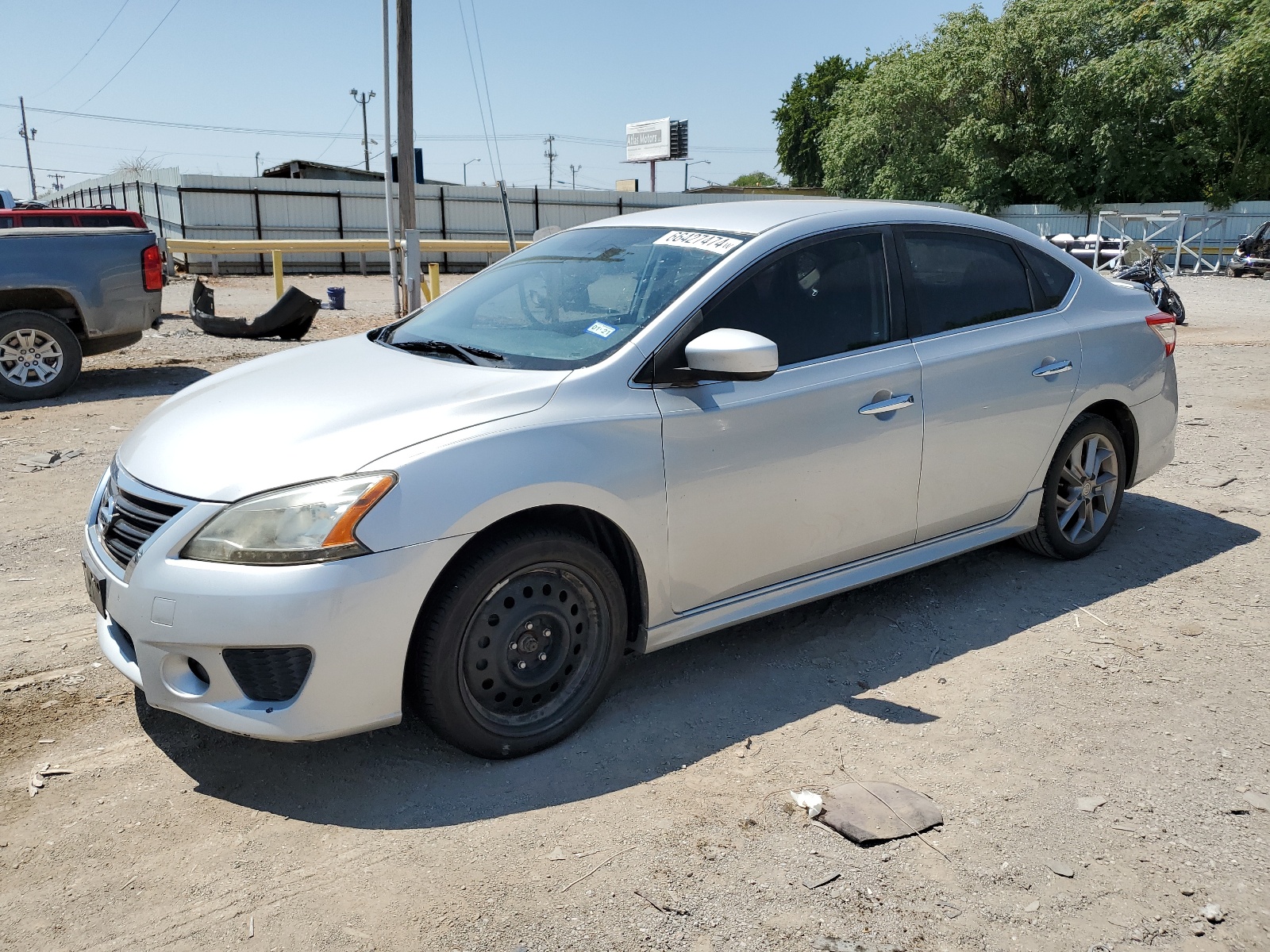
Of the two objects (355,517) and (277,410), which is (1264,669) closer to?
(355,517)

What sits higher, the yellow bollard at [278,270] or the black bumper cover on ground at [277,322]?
the yellow bollard at [278,270]

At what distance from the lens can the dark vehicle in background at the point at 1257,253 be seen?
27000 mm

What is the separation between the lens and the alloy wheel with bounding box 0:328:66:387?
920cm

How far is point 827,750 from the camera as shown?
11.0ft

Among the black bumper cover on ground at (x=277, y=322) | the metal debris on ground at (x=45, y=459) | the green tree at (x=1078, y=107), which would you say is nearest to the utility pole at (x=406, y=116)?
the black bumper cover on ground at (x=277, y=322)

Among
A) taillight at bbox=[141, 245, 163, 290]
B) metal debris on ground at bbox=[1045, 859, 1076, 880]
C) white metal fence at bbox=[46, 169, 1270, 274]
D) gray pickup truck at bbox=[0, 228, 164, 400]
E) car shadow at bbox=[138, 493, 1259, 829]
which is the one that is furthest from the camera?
white metal fence at bbox=[46, 169, 1270, 274]

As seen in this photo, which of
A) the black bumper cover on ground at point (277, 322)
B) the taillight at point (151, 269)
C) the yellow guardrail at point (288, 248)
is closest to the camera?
the taillight at point (151, 269)

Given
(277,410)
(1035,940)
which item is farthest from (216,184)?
(1035,940)

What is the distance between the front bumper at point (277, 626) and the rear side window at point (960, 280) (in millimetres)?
2300

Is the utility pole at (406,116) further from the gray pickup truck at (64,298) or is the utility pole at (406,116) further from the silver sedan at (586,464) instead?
the silver sedan at (586,464)

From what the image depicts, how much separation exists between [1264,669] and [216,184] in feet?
110

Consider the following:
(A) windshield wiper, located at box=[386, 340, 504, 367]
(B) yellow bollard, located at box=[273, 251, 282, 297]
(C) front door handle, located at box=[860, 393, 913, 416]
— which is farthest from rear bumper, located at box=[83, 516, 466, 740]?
(B) yellow bollard, located at box=[273, 251, 282, 297]

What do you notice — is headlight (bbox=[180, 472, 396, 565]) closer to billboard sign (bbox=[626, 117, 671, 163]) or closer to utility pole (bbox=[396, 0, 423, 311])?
utility pole (bbox=[396, 0, 423, 311])

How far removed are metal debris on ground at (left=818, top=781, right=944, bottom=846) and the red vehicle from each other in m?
12.1
